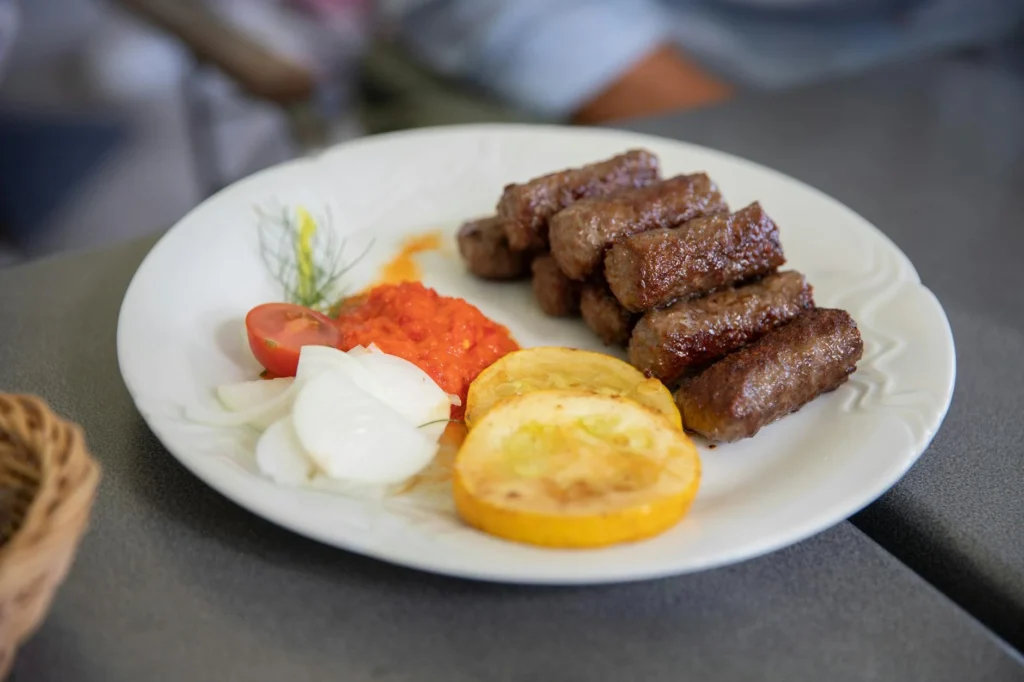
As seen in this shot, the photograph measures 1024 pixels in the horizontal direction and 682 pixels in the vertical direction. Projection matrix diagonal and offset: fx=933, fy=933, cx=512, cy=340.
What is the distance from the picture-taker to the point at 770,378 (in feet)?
6.15

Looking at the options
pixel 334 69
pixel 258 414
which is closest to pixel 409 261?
pixel 258 414

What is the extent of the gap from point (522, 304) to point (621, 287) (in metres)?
0.36

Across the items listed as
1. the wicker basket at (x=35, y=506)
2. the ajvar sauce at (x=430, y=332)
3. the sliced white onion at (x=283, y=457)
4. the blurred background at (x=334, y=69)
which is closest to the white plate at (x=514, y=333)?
the sliced white onion at (x=283, y=457)

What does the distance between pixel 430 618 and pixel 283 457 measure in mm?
375

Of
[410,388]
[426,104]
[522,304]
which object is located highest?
[410,388]

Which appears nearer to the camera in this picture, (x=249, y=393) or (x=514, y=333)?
(x=249, y=393)

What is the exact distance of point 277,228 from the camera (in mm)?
2416

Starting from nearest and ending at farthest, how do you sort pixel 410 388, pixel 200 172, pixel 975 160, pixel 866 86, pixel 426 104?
pixel 410 388 → pixel 975 160 → pixel 866 86 → pixel 426 104 → pixel 200 172

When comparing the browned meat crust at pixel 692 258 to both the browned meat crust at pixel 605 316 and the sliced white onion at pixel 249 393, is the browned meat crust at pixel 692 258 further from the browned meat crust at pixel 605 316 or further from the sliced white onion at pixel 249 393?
the sliced white onion at pixel 249 393

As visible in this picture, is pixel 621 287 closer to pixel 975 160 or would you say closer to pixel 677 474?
pixel 677 474

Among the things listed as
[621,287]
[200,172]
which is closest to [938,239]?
[621,287]

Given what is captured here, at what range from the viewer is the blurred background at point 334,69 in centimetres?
418

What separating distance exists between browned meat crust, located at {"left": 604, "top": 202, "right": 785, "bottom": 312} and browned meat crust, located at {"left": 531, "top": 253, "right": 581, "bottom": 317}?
0.15m

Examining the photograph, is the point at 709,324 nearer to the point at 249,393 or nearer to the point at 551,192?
the point at 551,192
